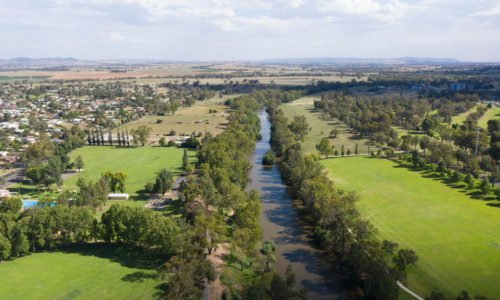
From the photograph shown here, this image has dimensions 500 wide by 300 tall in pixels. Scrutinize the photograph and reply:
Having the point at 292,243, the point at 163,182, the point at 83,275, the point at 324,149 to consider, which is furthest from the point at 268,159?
the point at 83,275

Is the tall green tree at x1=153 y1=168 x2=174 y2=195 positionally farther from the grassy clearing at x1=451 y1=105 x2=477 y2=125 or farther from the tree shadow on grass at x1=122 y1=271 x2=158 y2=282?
the grassy clearing at x1=451 y1=105 x2=477 y2=125

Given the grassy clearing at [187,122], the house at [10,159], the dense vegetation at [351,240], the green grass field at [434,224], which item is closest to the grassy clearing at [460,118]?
the green grass field at [434,224]

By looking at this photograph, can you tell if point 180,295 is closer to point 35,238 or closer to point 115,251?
point 115,251

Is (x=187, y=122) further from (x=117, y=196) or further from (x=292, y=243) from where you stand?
(x=292, y=243)

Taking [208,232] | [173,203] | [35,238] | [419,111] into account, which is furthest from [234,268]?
[419,111]

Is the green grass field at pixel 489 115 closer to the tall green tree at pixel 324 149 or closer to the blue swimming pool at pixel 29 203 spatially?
the tall green tree at pixel 324 149

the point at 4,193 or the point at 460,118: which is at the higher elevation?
the point at 460,118

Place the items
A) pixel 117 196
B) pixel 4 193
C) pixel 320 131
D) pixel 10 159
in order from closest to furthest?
pixel 4 193
pixel 117 196
pixel 10 159
pixel 320 131
